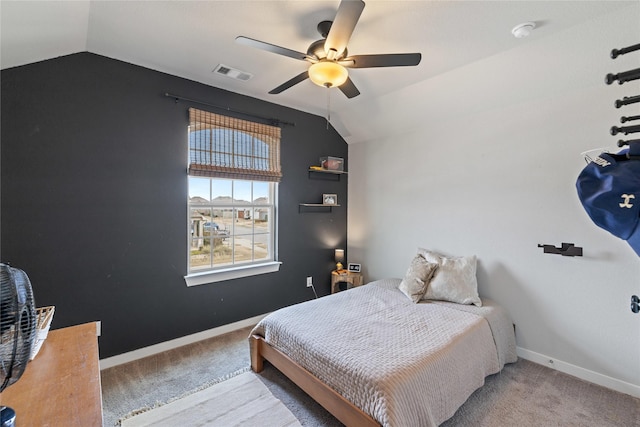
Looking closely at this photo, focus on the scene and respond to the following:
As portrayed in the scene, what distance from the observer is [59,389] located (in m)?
1.03

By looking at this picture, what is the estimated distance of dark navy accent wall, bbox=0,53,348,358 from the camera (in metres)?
2.05

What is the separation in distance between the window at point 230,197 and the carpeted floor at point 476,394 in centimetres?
79

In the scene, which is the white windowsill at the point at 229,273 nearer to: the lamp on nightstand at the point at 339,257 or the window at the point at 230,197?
the window at the point at 230,197

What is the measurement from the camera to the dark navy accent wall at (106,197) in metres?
2.05

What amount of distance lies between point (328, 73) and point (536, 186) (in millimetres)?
2175

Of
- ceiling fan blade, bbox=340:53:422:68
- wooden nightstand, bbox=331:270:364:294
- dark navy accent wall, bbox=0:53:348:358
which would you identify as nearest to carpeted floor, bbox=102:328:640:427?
dark navy accent wall, bbox=0:53:348:358

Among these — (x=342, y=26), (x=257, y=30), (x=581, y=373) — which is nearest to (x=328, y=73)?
(x=342, y=26)

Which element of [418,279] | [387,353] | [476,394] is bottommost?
[476,394]

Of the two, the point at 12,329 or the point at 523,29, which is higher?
the point at 523,29

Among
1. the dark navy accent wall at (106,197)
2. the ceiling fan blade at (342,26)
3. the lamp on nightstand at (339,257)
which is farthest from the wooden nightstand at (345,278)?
the ceiling fan blade at (342,26)

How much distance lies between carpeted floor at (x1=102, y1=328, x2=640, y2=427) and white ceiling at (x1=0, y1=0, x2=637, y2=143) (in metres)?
2.45

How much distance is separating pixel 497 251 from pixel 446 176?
955mm

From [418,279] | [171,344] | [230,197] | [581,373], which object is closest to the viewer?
[581,373]

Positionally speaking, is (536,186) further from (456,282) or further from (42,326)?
(42,326)
